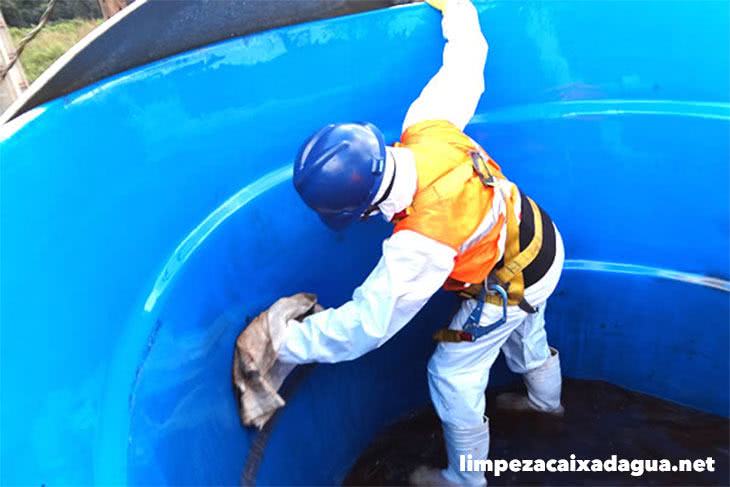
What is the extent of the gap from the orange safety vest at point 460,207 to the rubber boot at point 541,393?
392mm

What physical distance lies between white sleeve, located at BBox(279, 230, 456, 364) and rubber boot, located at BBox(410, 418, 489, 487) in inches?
18.1

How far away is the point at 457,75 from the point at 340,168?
0.47 meters

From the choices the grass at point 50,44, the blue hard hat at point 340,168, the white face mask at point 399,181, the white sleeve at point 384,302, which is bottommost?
the white sleeve at point 384,302

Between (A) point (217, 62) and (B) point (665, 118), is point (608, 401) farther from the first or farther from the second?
(A) point (217, 62)

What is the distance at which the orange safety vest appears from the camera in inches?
39.5

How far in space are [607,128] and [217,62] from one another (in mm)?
943

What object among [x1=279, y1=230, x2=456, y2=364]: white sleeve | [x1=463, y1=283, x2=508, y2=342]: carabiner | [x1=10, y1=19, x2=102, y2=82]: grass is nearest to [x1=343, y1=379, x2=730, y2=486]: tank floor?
[x1=463, y1=283, x2=508, y2=342]: carabiner

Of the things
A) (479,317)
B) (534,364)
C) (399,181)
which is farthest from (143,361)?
(534,364)

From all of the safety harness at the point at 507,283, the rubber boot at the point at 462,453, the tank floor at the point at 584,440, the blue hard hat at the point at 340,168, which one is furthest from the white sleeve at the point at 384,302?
the tank floor at the point at 584,440

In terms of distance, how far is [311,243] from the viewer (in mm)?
1288

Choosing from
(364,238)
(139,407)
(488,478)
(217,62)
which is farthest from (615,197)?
(139,407)

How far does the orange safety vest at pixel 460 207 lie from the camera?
1.00 m

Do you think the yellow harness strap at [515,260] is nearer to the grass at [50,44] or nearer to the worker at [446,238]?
the worker at [446,238]

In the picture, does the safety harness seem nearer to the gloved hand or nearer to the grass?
the gloved hand
